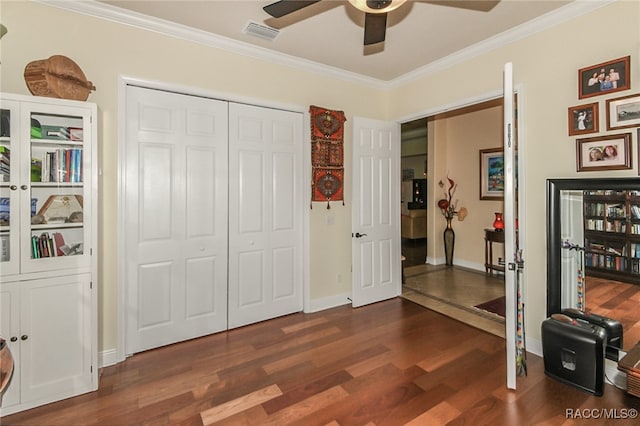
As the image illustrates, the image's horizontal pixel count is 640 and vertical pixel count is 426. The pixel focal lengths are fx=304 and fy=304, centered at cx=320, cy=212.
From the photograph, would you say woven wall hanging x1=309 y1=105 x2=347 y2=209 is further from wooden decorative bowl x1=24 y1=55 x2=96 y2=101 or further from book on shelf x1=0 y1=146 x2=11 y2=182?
book on shelf x1=0 y1=146 x2=11 y2=182

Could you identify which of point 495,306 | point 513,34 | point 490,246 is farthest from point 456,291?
point 513,34

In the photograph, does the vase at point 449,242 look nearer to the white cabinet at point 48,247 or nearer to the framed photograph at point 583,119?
the framed photograph at point 583,119

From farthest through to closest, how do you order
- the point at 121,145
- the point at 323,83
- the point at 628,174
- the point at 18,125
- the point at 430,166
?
the point at 430,166, the point at 323,83, the point at 121,145, the point at 628,174, the point at 18,125

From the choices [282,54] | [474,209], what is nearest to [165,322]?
[282,54]

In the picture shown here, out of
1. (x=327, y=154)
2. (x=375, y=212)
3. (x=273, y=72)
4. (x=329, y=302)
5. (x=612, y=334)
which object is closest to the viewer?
(x=612, y=334)

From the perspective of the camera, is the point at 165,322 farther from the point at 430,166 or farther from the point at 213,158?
the point at 430,166

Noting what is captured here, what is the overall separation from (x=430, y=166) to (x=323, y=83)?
129 inches

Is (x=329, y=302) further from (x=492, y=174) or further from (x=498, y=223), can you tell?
(x=492, y=174)

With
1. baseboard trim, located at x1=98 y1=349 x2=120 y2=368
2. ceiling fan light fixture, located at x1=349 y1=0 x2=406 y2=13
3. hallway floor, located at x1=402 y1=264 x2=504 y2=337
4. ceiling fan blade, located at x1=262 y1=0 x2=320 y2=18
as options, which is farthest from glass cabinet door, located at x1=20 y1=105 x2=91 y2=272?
hallway floor, located at x1=402 y1=264 x2=504 y2=337

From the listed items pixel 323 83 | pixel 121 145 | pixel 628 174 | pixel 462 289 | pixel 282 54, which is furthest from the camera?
pixel 462 289

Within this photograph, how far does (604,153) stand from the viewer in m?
2.27

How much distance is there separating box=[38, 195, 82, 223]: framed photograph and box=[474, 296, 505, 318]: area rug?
413 cm

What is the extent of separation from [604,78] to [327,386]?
3071 mm

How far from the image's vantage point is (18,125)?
196 centimetres
